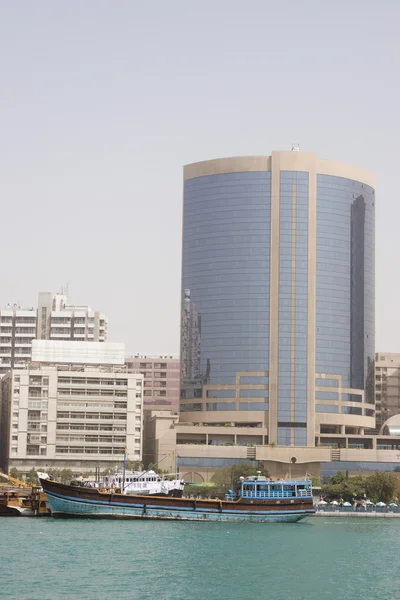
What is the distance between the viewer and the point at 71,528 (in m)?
155

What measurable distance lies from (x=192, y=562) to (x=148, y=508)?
2203 inches

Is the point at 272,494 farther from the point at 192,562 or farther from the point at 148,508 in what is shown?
the point at 192,562

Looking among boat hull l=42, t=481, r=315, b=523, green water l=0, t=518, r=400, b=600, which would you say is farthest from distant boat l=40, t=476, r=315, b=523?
green water l=0, t=518, r=400, b=600

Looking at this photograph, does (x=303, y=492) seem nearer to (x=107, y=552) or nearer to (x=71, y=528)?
(x=71, y=528)

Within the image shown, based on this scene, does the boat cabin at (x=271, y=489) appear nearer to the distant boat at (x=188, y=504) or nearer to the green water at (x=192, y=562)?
the distant boat at (x=188, y=504)

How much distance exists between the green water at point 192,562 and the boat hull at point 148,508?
5.16m

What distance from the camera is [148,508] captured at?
570 ft

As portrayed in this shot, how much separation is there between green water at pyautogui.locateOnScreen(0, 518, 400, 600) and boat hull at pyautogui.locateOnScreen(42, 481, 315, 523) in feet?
16.9

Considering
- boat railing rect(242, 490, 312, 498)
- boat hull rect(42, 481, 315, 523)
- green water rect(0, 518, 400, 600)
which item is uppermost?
boat railing rect(242, 490, 312, 498)

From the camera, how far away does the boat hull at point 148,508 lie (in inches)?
6796

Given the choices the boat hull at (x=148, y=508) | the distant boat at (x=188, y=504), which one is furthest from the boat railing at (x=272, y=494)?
the boat hull at (x=148, y=508)

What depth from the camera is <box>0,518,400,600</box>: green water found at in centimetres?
9825

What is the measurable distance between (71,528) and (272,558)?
3943 cm

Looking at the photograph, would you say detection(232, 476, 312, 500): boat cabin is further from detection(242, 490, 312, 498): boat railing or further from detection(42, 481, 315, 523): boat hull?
detection(42, 481, 315, 523): boat hull
